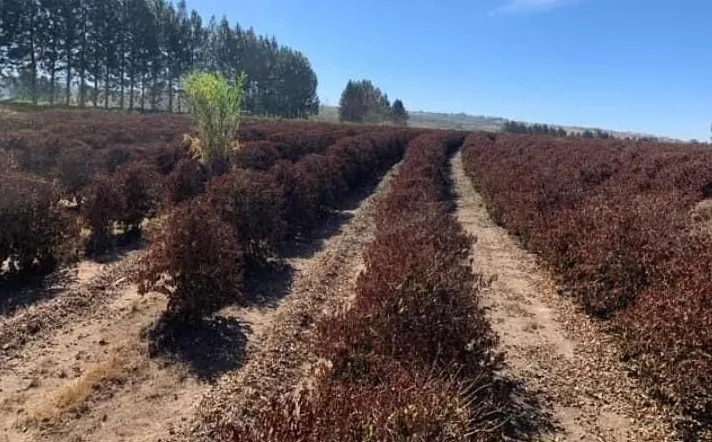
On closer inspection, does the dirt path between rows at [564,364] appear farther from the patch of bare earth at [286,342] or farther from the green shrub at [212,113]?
the green shrub at [212,113]

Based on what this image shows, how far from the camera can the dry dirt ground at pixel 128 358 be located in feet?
17.7

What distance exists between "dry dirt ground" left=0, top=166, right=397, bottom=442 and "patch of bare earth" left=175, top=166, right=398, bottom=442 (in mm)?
18

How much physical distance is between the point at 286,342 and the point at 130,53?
212ft

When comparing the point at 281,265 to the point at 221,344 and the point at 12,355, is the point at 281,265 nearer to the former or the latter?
the point at 221,344

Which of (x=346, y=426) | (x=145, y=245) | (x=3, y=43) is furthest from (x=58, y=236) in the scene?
(x=3, y=43)

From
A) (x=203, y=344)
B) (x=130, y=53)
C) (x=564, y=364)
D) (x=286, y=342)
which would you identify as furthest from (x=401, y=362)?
(x=130, y=53)

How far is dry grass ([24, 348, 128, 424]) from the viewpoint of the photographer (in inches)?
215

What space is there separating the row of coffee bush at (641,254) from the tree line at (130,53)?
171 ft

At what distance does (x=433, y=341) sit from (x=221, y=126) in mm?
13980

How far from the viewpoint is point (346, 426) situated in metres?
2.84

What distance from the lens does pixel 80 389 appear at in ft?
19.2

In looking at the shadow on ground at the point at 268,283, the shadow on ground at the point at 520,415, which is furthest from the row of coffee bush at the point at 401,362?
the shadow on ground at the point at 268,283

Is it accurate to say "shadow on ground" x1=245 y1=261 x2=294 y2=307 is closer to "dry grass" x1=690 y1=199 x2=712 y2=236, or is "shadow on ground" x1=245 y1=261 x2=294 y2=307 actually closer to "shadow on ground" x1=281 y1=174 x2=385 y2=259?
"shadow on ground" x1=281 y1=174 x2=385 y2=259

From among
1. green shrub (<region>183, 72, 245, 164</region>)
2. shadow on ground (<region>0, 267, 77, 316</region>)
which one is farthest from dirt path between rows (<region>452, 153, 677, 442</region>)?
green shrub (<region>183, 72, 245, 164</region>)
